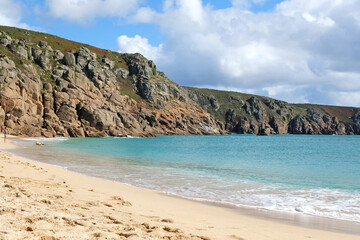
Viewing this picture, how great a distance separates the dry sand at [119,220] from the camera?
6078 mm

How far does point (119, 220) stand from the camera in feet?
25.0

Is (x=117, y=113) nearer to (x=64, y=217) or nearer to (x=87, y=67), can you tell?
(x=87, y=67)

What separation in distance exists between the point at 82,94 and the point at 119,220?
84273 mm

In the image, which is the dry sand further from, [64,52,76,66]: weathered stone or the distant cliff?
[64,52,76,66]: weathered stone

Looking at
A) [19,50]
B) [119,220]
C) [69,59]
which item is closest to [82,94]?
[69,59]

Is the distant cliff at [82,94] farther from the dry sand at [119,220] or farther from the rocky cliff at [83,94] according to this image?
the dry sand at [119,220]

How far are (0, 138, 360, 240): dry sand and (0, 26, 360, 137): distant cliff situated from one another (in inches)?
2331

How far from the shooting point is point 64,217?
6988mm

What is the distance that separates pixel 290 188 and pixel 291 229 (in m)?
8.67

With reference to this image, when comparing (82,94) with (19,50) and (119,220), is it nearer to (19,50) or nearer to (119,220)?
(19,50)

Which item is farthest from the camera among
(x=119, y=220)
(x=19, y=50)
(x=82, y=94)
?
(x=82, y=94)

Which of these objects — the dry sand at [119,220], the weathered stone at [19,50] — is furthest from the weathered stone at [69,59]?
the dry sand at [119,220]

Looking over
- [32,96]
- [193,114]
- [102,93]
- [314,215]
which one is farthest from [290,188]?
[193,114]

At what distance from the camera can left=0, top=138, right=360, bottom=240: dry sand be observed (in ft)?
19.9
